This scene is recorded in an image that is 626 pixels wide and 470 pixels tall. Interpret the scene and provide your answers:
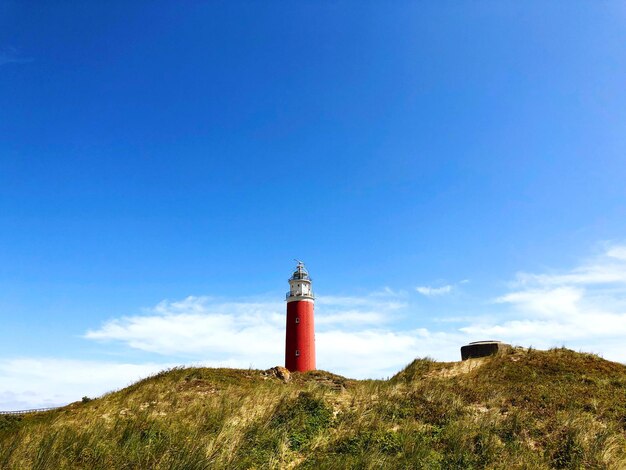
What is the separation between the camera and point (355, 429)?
1287 centimetres

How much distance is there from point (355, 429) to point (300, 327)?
2851cm

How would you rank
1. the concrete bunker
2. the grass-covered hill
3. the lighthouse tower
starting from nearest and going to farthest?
the grass-covered hill
the concrete bunker
the lighthouse tower

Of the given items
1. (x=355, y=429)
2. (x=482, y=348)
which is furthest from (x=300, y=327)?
(x=355, y=429)

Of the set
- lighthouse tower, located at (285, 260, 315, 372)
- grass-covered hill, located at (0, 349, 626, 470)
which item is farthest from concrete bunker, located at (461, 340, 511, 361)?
lighthouse tower, located at (285, 260, 315, 372)

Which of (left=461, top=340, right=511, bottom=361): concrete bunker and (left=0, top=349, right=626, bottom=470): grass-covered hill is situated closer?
(left=0, top=349, right=626, bottom=470): grass-covered hill

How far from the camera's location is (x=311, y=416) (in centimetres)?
1415

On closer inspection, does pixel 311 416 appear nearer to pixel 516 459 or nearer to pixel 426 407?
pixel 426 407

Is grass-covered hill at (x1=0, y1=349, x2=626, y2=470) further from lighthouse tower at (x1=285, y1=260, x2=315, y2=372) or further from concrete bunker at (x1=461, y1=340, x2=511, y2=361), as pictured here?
lighthouse tower at (x1=285, y1=260, x2=315, y2=372)

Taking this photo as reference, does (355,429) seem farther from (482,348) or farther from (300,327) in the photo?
(300,327)

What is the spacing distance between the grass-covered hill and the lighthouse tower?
67.3ft

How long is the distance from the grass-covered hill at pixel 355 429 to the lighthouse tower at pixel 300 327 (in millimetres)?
20514

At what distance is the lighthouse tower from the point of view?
40.1 m

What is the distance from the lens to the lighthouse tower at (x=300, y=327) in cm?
4006

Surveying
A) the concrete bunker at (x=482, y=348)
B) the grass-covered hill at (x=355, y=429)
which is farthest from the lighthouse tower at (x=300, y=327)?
the grass-covered hill at (x=355, y=429)
